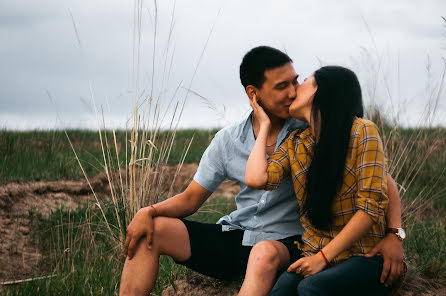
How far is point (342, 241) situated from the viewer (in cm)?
224

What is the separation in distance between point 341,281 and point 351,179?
16.4 inches

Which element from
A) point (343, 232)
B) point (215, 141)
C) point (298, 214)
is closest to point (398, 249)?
point (343, 232)

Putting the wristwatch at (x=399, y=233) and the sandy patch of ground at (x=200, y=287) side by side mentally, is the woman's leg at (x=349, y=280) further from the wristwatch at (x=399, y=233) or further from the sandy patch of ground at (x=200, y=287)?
the sandy patch of ground at (x=200, y=287)

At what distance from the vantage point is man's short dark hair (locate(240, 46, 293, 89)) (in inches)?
111

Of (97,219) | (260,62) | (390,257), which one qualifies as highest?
(260,62)

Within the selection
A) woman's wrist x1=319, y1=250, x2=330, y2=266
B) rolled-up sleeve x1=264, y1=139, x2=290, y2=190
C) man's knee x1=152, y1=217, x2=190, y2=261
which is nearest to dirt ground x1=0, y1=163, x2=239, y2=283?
man's knee x1=152, y1=217, x2=190, y2=261

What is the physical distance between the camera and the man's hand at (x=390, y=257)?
7.73 ft

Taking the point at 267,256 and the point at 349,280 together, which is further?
the point at 267,256

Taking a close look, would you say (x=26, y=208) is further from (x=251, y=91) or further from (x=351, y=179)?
(x=351, y=179)

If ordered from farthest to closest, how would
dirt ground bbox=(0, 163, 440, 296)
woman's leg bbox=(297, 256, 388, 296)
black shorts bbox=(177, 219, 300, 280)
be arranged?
dirt ground bbox=(0, 163, 440, 296), black shorts bbox=(177, 219, 300, 280), woman's leg bbox=(297, 256, 388, 296)

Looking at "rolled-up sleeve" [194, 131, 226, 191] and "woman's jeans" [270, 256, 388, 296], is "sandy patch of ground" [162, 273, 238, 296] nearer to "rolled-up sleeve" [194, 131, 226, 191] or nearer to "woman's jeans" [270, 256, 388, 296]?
"rolled-up sleeve" [194, 131, 226, 191]

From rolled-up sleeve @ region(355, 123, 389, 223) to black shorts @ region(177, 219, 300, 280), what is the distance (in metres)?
0.76

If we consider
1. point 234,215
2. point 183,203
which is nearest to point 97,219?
point 183,203

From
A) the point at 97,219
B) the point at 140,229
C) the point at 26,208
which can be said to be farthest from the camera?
the point at 26,208
